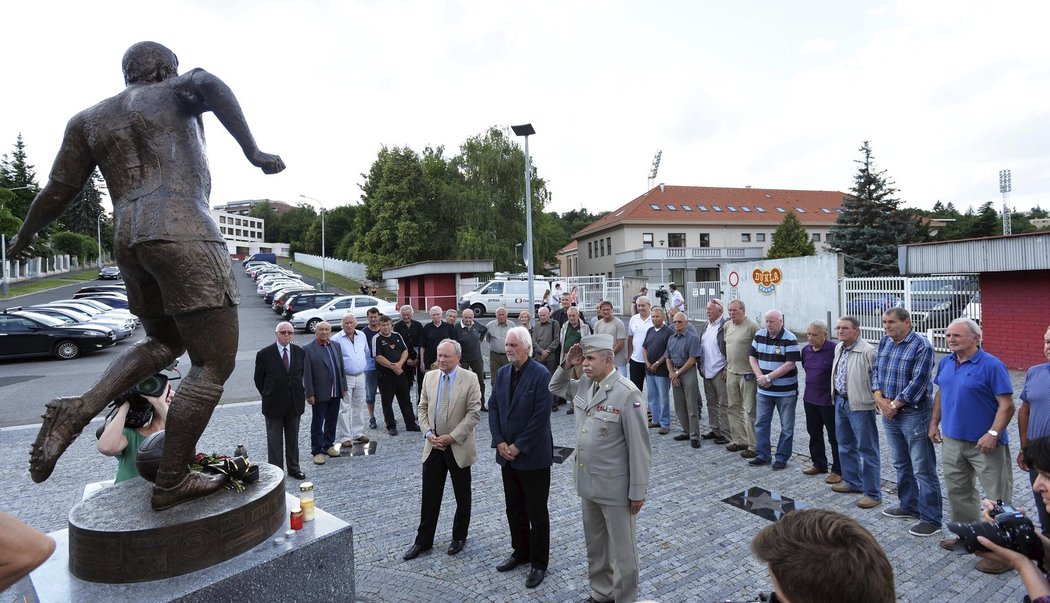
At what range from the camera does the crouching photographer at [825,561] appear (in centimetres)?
130

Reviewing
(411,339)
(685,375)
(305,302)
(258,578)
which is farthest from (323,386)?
(305,302)

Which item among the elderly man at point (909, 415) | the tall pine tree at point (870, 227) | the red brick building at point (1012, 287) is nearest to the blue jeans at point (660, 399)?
the elderly man at point (909, 415)

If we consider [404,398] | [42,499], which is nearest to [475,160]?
→ [404,398]

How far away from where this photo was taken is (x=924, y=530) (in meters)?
4.62

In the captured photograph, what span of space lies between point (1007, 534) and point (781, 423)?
4.91m

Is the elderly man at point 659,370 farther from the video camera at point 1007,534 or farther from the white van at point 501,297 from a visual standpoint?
the white van at point 501,297

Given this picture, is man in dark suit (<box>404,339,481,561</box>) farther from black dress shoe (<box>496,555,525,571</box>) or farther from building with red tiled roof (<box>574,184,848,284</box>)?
building with red tiled roof (<box>574,184,848,284</box>)

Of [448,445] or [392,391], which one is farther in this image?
[392,391]

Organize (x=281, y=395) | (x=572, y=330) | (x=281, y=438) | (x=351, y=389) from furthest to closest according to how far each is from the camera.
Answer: (x=572, y=330), (x=351, y=389), (x=281, y=438), (x=281, y=395)

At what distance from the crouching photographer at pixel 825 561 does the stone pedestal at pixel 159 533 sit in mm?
2603

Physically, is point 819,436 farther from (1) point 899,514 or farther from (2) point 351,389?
(2) point 351,389

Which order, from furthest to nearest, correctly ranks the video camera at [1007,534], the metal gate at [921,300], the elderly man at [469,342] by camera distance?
the metal gate at [921,300] → the elderly man at [469,342] → the video camera at [1007,534]

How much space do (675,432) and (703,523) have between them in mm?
3276

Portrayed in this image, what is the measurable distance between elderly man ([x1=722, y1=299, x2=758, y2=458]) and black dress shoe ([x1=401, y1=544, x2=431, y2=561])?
4.22 m
